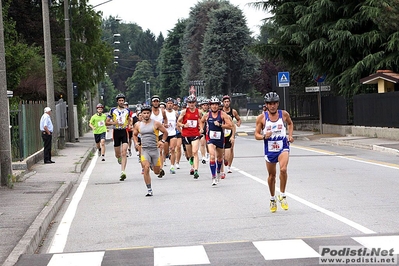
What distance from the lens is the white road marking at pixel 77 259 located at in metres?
9.30

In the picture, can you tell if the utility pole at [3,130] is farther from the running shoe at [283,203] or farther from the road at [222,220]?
the running shoe at [283,203]

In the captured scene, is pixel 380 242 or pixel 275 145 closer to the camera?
pixel 380 242

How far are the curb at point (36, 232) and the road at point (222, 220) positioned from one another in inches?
4.8

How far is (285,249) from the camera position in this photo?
9531 mm

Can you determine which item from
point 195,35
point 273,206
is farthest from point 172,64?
point 273,206

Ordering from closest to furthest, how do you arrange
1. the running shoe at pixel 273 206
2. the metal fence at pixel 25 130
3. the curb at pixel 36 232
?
the curb at pixel 36 232 < the running shoe at pixel 273 206 < the metal fence at pixel 25 130

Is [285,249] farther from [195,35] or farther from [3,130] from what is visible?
[195,35]

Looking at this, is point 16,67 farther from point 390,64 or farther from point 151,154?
point 151,154

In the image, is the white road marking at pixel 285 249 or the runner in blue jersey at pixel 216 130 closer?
the white road marking at pixel 285 249

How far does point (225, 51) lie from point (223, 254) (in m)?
90.0

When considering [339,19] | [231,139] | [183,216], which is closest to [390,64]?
[339,19]

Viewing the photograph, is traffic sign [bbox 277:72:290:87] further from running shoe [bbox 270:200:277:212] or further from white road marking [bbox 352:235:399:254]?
white road marking [bbox 352:235:399:254]

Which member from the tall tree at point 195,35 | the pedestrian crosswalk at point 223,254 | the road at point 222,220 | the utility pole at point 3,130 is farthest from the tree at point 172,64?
the pedestrian crosswalk at point 223,254

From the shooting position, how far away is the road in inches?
379
